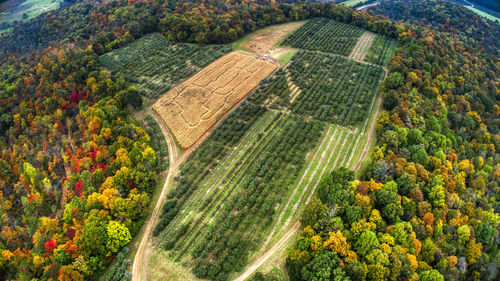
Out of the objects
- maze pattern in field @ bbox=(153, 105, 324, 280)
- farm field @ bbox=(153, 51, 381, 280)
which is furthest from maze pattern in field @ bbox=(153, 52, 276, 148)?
maze pattern in field @ bbox=(153, 105, 324, 280)

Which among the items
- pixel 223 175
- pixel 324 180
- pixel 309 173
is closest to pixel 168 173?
pixel 223 175

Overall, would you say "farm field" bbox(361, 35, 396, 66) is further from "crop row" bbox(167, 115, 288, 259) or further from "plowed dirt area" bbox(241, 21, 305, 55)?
"crop row" bbox(167, 115, 288, 259)

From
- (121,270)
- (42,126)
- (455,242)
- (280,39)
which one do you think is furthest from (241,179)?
(280,39)

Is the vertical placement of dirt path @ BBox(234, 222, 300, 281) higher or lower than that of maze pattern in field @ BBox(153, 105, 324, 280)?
lower

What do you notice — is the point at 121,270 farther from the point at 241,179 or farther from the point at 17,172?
the point at 17,172

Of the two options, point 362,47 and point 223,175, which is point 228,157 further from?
point 362,47


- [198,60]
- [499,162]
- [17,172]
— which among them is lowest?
[499,162]
